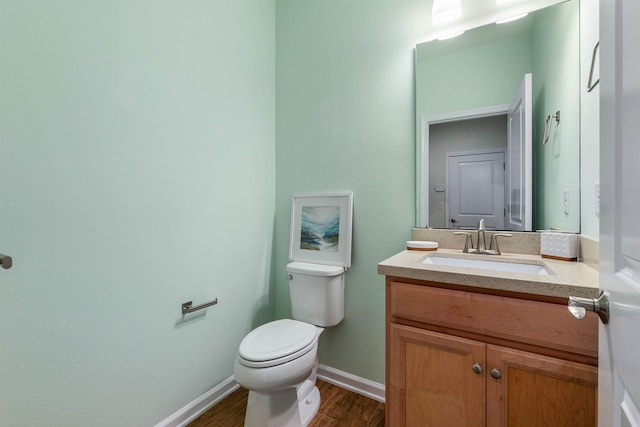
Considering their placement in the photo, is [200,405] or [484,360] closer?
[484,360]

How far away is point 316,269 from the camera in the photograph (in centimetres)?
164

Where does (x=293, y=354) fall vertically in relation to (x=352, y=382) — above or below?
above

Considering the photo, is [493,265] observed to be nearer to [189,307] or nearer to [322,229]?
[322,229]

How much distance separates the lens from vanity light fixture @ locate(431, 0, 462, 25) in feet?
4.54

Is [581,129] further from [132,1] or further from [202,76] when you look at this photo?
[132,1]

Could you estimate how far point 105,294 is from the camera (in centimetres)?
115

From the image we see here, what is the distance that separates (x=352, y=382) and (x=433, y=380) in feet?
2.81

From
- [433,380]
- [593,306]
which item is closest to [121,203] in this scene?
[433,380]

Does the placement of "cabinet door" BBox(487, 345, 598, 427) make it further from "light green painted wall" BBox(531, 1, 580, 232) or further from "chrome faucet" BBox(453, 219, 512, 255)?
"light green painted wall" BBox(531, 1, 580, 232)

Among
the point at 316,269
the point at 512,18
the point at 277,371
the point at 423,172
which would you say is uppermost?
the point at 512,18

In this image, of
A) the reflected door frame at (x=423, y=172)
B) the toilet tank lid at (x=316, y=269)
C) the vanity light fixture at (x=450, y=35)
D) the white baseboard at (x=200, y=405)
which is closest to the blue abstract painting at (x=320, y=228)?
the toilet tank lid at (x=316, y=269)

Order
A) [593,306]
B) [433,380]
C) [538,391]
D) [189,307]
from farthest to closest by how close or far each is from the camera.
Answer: [189,307]
[433,380]
[538,391]
[593,306]

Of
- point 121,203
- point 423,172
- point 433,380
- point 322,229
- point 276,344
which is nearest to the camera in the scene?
point 433,380

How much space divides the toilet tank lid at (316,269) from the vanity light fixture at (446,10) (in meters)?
1.41
